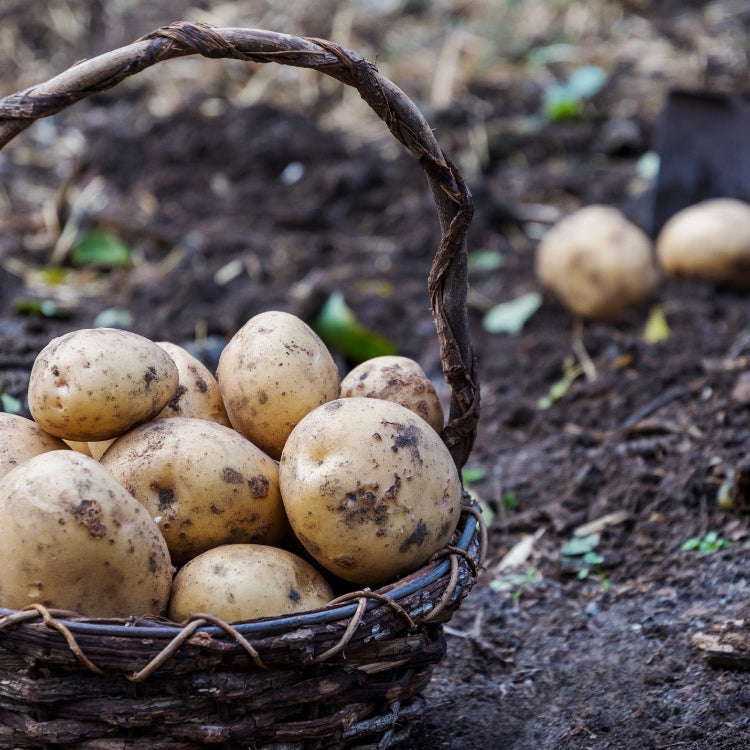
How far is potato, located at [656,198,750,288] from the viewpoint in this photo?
4027 millimetres

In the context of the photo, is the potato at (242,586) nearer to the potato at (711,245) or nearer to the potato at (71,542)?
the potato at (71,542)

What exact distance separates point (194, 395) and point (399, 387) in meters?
0.45

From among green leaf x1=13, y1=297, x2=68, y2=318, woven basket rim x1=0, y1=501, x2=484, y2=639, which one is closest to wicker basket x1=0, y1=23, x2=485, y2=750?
woven basket rim x1=0, y1=501, x2=484, y2=639

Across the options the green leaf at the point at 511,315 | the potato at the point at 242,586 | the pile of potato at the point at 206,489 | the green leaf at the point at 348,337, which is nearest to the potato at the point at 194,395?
the pile of potato at the point at 206,489

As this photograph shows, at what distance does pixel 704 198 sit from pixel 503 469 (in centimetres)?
243

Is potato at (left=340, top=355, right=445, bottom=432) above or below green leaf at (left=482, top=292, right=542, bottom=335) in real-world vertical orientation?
above

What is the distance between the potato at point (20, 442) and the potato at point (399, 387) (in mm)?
622

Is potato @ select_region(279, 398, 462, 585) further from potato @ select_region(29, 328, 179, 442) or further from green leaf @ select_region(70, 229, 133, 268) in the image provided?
green leaf @ select_region(70, 229, 133, 268)

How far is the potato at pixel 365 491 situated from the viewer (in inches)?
65.7

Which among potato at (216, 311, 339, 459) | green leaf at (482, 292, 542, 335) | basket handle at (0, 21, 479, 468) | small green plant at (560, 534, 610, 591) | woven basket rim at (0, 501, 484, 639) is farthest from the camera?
green leaf at (482, 292, 542, 335)

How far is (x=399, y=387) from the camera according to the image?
198cm

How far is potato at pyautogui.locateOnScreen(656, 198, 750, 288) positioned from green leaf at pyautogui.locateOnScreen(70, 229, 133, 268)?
267cm

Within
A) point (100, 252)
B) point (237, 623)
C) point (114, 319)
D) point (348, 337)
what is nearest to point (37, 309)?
point (114, 319)

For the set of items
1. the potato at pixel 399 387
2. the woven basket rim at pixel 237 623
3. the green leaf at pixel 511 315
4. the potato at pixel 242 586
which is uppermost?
the potato at pixel 399 387
